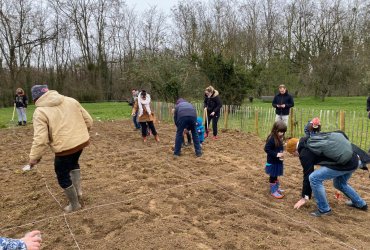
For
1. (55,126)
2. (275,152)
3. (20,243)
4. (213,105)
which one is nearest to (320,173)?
(275,152)

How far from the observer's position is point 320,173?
4.05 metres

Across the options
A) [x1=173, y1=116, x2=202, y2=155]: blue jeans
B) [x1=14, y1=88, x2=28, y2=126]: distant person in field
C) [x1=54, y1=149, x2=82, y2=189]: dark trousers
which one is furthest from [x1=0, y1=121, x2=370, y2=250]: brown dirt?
[x1=14, y1=88, x2=28, y2=126]: distant person in field

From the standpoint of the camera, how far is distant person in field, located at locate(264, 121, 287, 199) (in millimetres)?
4598

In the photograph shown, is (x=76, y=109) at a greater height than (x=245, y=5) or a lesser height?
lesser

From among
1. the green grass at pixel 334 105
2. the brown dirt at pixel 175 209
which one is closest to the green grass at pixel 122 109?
the green grass at pixel 334 105

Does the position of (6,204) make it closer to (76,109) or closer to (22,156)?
(76,109)

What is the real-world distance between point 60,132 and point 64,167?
457 millimetres

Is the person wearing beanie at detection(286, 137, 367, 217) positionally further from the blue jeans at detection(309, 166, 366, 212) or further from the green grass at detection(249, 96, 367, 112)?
the green grass at detection(249, 96, 367, 112)

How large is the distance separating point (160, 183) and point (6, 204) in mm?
2261

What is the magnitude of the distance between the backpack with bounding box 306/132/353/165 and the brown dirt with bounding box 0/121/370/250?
30.6 inches

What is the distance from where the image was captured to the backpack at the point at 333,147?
12.7ft

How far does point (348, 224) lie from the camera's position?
3.90 meters

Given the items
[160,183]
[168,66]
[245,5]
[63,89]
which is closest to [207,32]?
[168,66]

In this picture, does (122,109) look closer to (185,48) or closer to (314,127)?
(185,48)
